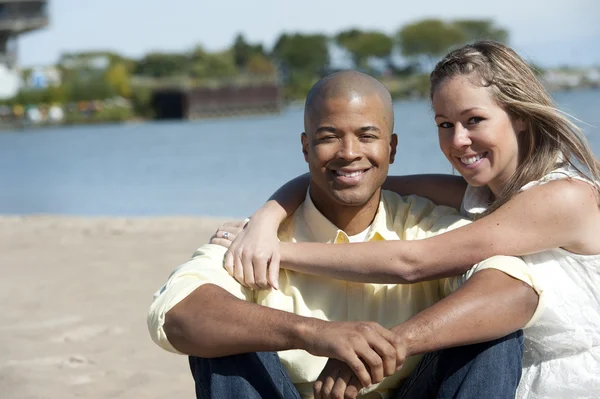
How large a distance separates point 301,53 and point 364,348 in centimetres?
7729

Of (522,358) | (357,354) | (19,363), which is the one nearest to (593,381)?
(522,358)

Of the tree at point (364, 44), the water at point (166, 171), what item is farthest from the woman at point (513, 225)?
the tree at point (364, 44)

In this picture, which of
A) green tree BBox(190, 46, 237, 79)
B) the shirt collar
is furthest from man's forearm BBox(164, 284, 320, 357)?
green tree BBox(190, 46, 237, 79)

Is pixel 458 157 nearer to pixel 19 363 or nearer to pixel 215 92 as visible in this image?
pixel 19 363

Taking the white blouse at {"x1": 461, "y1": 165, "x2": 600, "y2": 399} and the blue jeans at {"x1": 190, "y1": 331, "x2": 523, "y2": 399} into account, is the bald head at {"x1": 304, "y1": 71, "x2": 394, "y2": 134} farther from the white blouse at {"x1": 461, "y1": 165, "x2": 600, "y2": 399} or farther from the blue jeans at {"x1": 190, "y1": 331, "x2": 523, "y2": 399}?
the blue jeans at {"x1": 190, "y1": 331, "x2": 523, "y2": 399}

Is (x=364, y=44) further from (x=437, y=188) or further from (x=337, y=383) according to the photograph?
(x=337, y=383)

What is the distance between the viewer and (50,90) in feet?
192

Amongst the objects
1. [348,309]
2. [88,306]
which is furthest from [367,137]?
[88,306]

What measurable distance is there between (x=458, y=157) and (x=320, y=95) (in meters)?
0.48

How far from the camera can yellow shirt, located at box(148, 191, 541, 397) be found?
2.66 meters

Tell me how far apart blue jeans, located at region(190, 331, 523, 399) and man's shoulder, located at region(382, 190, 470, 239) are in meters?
0.46

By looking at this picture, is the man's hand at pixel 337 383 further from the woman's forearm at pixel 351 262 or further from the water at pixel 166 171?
the water at pixel 166 171

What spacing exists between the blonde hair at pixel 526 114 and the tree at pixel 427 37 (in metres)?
81.3

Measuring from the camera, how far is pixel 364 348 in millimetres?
2354
